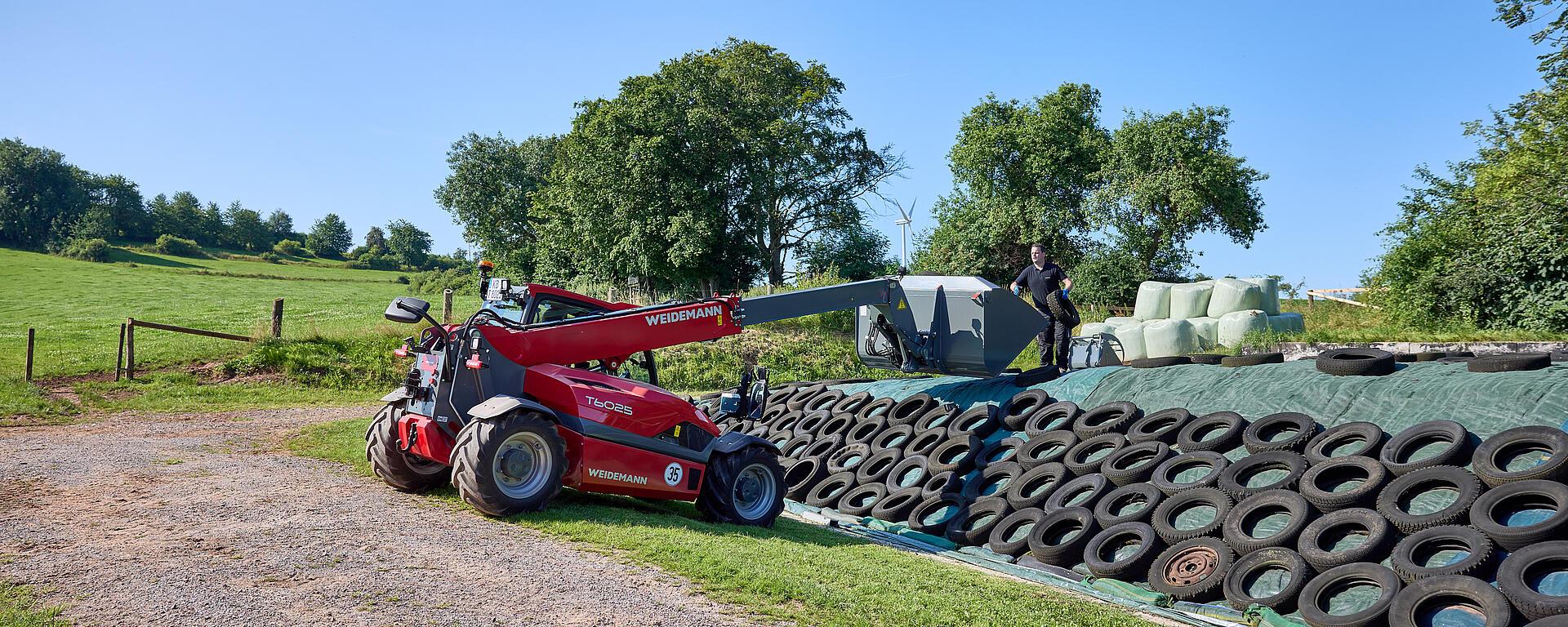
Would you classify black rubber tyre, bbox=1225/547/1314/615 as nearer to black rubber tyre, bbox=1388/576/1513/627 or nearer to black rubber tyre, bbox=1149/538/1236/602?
black rubber tyre, bbox=1149/538/1236/602

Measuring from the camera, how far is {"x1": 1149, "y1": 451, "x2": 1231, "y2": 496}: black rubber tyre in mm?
8492

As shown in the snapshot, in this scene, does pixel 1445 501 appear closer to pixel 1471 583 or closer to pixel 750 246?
pixel 1471 583

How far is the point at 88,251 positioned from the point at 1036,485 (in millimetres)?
69413

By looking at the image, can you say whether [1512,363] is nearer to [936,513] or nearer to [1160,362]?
[1160,362]

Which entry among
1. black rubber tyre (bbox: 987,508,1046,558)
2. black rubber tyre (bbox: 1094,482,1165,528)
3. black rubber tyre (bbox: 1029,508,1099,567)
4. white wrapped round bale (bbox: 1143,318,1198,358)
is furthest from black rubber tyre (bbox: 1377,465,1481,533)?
white wrapped round bale (bbox: 1143,318,1198,358)

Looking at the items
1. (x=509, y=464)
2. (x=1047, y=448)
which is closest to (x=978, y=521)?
(x=1047, y=448)

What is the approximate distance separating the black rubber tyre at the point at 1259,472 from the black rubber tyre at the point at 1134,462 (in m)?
0.73

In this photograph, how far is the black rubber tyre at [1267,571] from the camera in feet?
22.2

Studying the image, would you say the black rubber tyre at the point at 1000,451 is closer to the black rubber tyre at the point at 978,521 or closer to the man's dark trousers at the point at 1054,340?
the black rubber tyre at the point at 978,521

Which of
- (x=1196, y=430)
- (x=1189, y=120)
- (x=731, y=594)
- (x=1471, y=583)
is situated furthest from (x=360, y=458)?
(x=1189, y=120)

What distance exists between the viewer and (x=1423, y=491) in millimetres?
7289

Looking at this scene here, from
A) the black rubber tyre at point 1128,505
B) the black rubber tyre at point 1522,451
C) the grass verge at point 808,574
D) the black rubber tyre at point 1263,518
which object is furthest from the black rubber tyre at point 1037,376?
the black rubber tyre at point 1522,451

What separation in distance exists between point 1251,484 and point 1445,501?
150 centimetres

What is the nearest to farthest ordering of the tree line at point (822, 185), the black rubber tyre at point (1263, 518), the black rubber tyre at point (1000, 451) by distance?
the black rubber tyre at point (1263, 518), the black rubber tyre at point (1000, 451), the tree line at point (822, 185)
